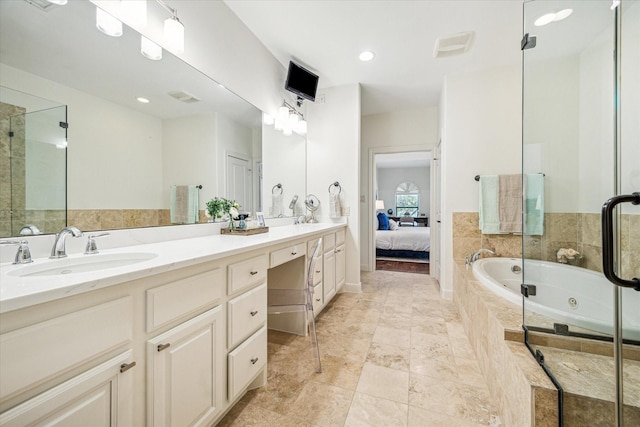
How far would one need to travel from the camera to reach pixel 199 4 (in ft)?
5.58

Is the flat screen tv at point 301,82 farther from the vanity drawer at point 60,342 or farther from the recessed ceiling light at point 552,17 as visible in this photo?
the vanity drawer at point 60,342

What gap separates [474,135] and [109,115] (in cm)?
321

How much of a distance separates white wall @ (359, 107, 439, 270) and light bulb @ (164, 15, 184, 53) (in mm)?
2849

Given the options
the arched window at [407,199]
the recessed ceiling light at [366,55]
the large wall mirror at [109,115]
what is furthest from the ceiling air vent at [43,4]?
the arched window at [407,199]

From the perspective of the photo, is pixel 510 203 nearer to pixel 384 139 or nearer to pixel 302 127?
pixel 384 139

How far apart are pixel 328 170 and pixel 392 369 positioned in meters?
2.21

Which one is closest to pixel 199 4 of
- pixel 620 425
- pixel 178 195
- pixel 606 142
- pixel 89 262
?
pixel 178 195

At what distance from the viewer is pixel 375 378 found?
5.04ft

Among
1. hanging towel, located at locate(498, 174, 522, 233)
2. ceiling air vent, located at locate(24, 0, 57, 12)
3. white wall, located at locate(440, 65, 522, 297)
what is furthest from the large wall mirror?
hanging towel, located at locate(498, 174, 522, 233)

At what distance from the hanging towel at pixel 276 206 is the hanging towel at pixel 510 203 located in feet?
7.70

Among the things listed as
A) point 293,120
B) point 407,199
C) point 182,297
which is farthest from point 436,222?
point 407,199

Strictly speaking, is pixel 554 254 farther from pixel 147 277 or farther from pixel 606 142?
pixel 147 277

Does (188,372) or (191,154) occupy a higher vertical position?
(191,154)

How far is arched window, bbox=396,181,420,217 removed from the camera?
8.52 metres
